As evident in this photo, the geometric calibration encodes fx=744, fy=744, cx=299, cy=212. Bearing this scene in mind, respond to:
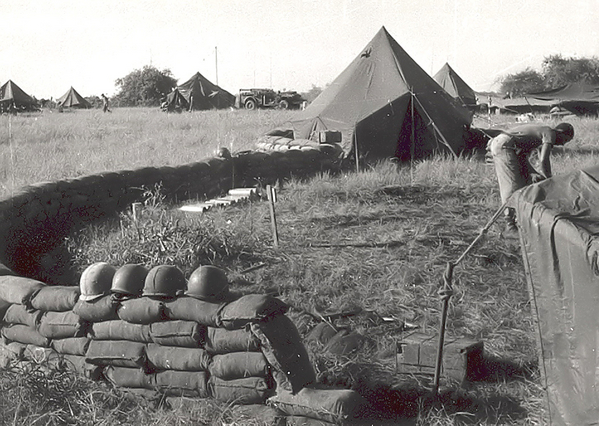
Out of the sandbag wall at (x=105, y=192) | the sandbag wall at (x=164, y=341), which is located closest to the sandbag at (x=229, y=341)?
the sandbag wall at (x=164, y=341)

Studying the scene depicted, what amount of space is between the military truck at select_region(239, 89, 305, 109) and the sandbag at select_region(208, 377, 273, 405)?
30.1 meters

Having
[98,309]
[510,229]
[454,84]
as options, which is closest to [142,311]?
[98,309]

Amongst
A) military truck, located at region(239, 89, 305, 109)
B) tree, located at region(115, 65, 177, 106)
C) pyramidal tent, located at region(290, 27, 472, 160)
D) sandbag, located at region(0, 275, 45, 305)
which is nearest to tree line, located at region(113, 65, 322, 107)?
tree, located at region(115, 65, 177, 106)

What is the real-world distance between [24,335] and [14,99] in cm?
3564

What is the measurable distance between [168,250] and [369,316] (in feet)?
7.20

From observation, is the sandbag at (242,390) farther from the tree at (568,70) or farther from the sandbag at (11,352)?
the tree at (568,70)

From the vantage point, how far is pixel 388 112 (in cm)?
1370

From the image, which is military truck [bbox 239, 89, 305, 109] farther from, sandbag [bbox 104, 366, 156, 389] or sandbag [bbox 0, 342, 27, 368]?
sandbag [bbox 104, 366, 156, 389]

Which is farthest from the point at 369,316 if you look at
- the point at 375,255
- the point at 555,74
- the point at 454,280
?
the point at 555,74

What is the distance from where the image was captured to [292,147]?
42.0 feet

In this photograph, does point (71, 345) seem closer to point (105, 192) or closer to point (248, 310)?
point (248, 310)

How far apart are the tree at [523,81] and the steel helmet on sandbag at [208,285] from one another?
45.2 m

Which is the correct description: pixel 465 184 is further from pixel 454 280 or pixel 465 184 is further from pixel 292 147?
pixel 454 280

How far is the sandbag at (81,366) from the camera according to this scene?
462 centimetres
